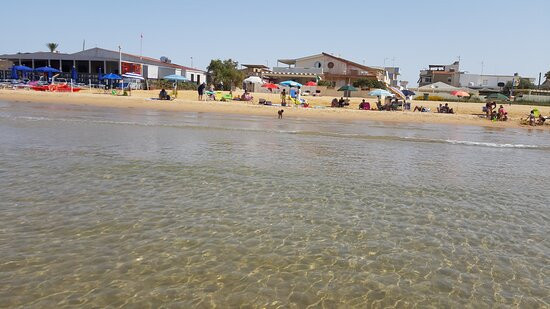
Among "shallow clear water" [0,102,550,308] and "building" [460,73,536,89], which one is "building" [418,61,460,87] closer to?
"building" [460,73,536,89]

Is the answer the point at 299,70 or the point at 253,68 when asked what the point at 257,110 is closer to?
the point at 299,70

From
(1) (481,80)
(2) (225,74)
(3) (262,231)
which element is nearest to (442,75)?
(1) (481,80)

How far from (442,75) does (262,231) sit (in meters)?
99.1

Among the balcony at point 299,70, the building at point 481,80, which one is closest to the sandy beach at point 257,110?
the balcony at point 299,70

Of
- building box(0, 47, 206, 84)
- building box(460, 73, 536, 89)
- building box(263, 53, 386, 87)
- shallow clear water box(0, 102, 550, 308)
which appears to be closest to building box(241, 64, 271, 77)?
building box(263, 53, 386, 87)

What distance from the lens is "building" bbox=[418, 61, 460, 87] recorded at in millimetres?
94044

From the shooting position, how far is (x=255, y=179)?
30.1 ft

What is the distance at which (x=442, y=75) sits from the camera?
95.8m

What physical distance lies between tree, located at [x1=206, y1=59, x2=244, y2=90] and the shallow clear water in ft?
146

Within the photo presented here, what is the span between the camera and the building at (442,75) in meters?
94.0

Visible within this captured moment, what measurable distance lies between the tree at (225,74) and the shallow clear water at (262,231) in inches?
1749

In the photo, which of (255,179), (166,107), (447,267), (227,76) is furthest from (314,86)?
(447,267)

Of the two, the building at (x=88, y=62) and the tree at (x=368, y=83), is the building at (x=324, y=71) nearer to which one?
the tree at (x=368, y=83)

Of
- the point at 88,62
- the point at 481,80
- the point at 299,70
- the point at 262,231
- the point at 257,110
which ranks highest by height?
the point at 481,80
